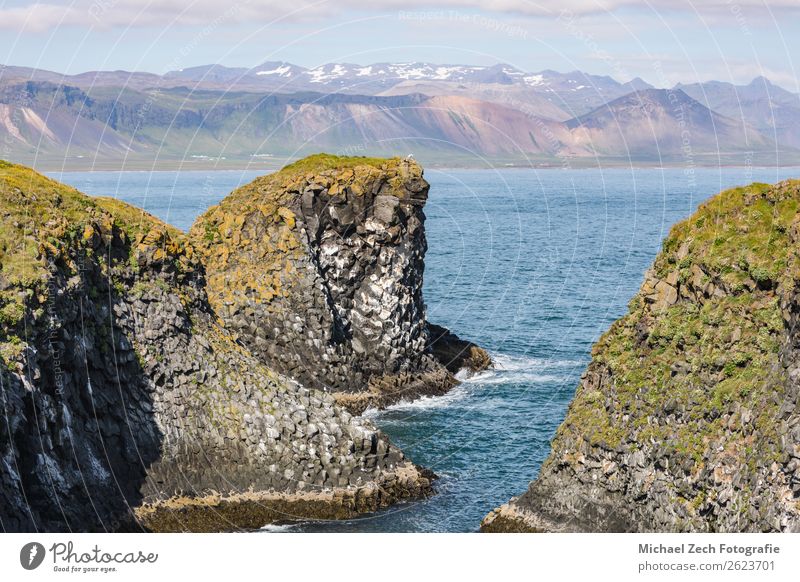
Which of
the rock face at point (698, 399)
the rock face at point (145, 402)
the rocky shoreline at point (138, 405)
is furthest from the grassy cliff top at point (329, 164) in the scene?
the rock face at point (698, 399)

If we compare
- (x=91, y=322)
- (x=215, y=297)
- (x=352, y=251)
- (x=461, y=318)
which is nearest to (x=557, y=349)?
(x=461, y=318)

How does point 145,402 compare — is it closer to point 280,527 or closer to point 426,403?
point 280,527

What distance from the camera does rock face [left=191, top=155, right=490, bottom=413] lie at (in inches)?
3905

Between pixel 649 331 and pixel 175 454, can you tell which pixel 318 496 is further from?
pixel 649 331

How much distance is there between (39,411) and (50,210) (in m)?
15.6

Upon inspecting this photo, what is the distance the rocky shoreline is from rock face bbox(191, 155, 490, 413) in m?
18.6

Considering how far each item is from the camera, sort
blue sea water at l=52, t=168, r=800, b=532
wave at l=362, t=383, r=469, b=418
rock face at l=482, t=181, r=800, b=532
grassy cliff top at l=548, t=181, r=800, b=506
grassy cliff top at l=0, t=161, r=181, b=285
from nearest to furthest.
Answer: rock face at l=482, t=181, r=800, b=532
grassy cliff top at l=548, t=181, r=800, b=506
grassy cliff top at l=0, t=161, r=181, b=285
blue sea water at l=52, t=168, r=800, b=532
wave at l=362, t=383, r=469, b=418

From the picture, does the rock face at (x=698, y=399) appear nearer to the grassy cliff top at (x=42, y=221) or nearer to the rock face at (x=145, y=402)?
the rock face at (x=145, y=402)

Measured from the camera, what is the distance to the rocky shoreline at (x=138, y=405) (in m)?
61.0

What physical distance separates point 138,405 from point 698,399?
35.0 meters

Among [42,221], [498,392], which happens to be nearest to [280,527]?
[42,221]

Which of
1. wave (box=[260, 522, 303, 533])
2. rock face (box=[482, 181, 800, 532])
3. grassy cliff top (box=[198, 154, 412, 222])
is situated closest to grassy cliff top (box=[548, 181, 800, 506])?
rock face (box=[482, 181, 800, 532])

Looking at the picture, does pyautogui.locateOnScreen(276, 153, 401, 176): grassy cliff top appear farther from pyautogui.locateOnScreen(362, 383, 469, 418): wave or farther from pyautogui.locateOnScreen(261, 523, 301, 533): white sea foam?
pyautogui.locateOnScreen(261, 523, 301, 533): white sea foam

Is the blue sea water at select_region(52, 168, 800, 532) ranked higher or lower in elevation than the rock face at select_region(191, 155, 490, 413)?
lower
